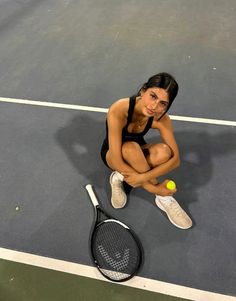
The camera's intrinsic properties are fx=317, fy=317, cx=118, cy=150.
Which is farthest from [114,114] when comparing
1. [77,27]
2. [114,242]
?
[77,27]

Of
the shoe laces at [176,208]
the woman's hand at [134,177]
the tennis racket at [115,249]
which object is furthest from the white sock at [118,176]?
the shoe laces at [176,208]

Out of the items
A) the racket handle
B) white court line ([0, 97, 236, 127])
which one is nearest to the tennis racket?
the racket handle

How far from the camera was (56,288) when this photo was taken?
2.00m

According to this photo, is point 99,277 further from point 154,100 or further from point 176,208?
point 154,100

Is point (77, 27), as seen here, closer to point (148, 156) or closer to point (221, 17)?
point (221, 17)

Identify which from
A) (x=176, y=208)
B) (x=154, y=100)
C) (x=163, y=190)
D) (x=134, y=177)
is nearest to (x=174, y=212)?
(x=176, y=208)

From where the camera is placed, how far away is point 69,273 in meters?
2.06

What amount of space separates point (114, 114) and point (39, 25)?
3273 mm

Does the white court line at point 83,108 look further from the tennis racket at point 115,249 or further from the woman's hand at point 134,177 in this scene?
the tennis racket at point 115,249

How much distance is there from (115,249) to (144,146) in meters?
0.74

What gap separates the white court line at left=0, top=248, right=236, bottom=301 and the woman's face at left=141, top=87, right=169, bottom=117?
41.7 inches

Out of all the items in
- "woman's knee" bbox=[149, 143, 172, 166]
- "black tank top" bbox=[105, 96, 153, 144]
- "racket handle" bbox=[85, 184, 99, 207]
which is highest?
"black tank top" bbox=[105, 96, 153, 144]

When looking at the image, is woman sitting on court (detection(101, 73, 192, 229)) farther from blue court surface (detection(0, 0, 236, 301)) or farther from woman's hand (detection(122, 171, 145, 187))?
blue court surface (detection(0, 0, 236, 301))

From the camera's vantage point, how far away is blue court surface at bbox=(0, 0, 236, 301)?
6.79ft
